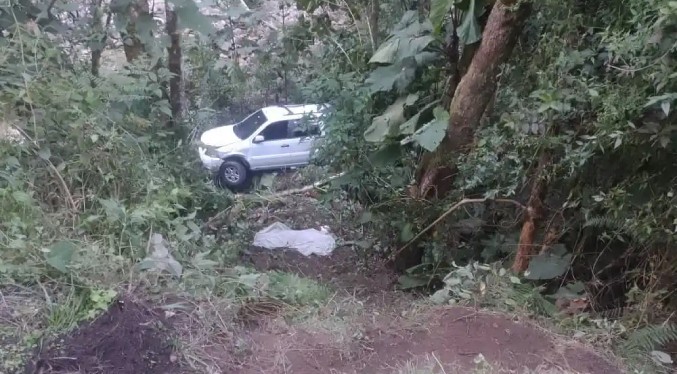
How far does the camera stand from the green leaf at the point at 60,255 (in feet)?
8.66

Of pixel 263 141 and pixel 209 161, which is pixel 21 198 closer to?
pixel 209 161

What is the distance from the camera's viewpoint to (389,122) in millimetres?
4965

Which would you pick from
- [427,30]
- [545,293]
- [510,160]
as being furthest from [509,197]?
Answer: [427,30]

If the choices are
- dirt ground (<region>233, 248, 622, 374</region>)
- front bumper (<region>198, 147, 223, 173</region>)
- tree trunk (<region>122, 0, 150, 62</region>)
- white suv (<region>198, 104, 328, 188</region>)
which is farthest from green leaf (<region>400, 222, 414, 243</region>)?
white suv (<region>198, 104, 328, 188</region>)

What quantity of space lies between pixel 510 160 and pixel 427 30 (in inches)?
58.4

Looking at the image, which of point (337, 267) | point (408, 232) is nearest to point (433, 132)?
point (408, 232)

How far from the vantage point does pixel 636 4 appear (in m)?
2.97

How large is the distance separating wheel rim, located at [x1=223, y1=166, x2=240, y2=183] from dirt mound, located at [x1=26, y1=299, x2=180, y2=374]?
24.1 ft

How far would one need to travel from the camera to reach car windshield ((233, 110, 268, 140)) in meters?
10.0

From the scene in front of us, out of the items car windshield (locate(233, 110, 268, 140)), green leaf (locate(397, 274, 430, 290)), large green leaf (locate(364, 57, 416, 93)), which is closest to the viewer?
green leaf (locate(397, 274, 430, 290))

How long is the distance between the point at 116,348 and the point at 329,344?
3.05 feet

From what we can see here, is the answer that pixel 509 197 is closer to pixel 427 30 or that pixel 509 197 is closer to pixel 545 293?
pixel 545 293

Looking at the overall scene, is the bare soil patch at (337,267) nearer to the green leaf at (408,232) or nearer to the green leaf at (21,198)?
A: the green leaf at (408,232)

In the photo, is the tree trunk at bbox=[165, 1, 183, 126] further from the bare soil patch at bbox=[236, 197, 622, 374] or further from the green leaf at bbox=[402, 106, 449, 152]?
the bare soil patch at bbox=[236, 197, 622, 374]
